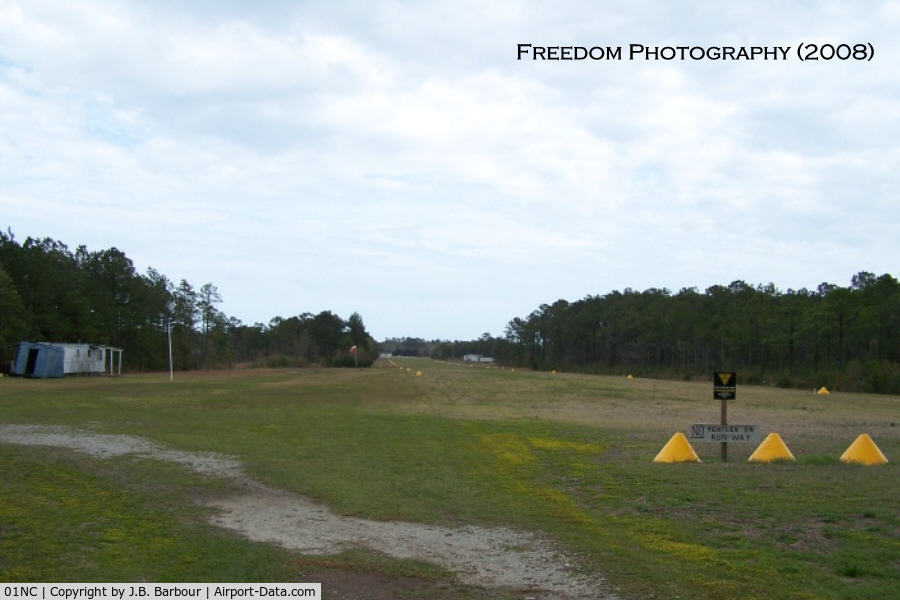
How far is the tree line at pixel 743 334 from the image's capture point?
2849 inches

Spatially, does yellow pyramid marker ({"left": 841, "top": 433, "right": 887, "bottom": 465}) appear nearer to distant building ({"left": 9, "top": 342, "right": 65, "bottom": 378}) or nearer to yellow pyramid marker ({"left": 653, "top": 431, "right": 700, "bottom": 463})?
yellow pyramid marker ({"left": 653, "top": 431, "right": 700, "bottom": 463})

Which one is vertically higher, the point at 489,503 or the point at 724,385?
the point at 724,385

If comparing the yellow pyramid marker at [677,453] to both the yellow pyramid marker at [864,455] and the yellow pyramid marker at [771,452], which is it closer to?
the yellow pyramid marker at [771,452]

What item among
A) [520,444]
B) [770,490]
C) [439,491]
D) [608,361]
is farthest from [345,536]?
[608,361]

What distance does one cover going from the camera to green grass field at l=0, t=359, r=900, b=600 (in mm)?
6738

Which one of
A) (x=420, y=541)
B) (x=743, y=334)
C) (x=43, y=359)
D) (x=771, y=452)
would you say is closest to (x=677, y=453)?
(x=771, y=452)

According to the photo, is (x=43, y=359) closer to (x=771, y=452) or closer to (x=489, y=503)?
(x=771, y=452)

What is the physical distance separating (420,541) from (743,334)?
90288 millimetres

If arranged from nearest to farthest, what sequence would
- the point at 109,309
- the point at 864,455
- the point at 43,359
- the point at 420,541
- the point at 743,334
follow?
Result: the point at 420,541 < the point at 864,455 < the point at 43,359 < the point at 109,309 < the point at 743,334

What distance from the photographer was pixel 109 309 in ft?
239

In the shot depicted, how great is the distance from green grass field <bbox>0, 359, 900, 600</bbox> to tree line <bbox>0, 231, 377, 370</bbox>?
43.7 m

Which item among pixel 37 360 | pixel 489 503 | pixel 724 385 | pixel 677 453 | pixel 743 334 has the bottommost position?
pixel 489 503

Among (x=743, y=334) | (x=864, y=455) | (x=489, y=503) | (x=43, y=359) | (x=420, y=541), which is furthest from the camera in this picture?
(x=743, y=334)

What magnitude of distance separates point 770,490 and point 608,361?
421 feet
